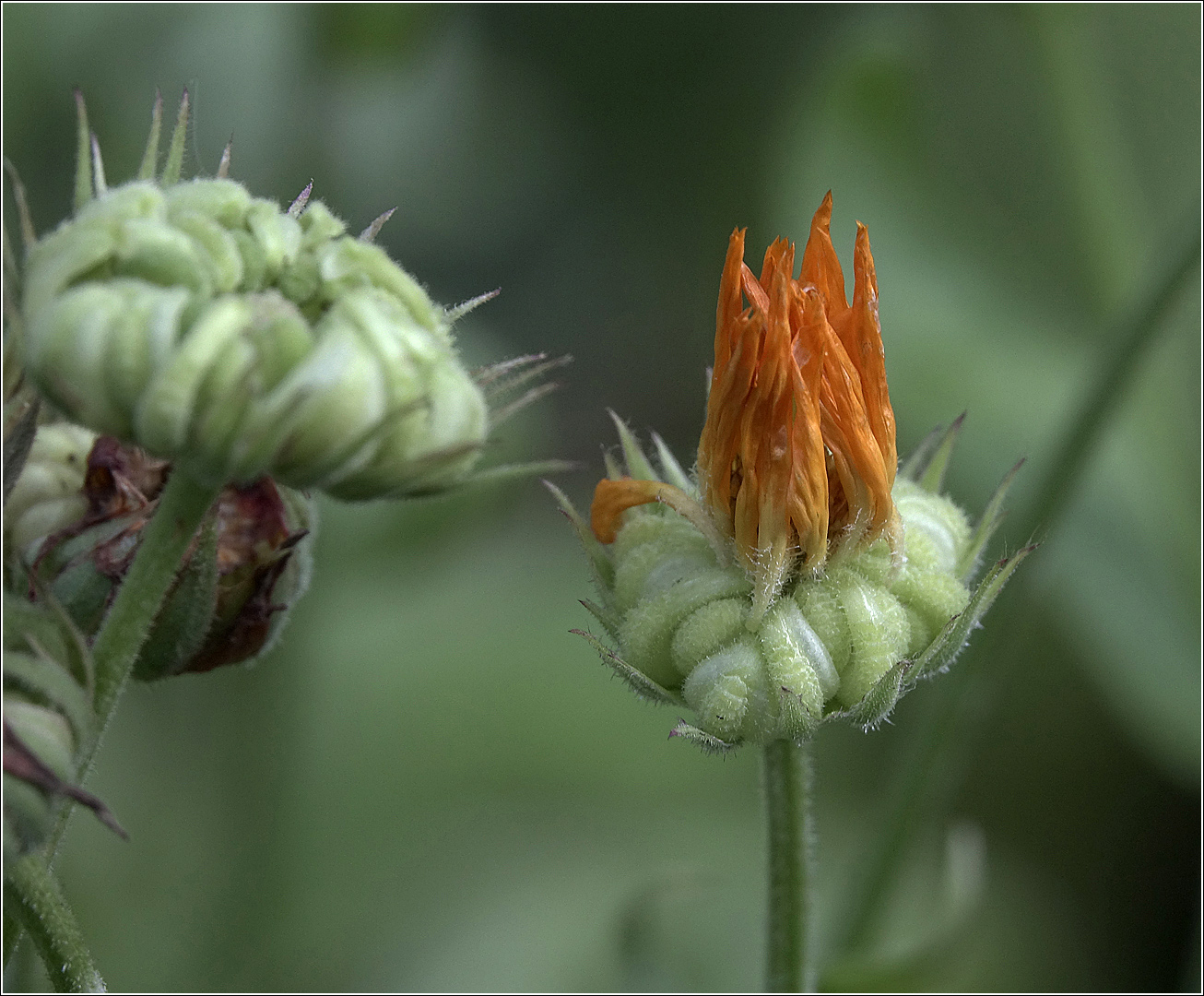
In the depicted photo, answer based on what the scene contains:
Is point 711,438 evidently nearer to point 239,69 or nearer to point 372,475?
point 372,475

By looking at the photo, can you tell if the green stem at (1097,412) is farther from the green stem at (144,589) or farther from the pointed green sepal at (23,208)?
the pointed green sepal at (23,208)

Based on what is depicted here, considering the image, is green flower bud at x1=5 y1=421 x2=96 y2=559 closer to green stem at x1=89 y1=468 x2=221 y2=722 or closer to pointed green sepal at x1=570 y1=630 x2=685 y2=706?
green stem at x1=89 y1=468 x2=221 y2=722

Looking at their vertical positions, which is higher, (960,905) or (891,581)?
(891,581)

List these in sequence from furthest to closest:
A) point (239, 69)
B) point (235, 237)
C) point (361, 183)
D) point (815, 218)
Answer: point (361, 183), point (239, 69), point (815, 218), point (235, 237)

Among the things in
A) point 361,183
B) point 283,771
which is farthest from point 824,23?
point 283,771

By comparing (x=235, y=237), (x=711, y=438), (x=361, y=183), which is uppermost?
(x=235, y=237)

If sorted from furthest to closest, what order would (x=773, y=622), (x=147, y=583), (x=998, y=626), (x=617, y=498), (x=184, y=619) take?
(x=998, y=626), (x=617, y=498), (x=773, y=622), (x=184, y=619), (x=147, y=583)

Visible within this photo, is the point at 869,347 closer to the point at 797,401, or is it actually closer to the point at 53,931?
the point at 797,401

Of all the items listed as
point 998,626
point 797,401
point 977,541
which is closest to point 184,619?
point 797,401

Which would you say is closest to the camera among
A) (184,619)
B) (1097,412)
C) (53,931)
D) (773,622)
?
(53,931)
